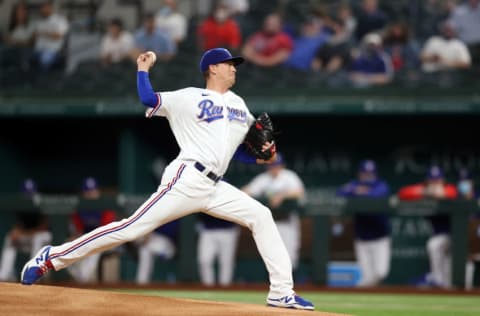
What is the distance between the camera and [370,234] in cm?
1210

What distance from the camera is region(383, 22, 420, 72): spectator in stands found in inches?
527

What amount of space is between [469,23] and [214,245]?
472 cm

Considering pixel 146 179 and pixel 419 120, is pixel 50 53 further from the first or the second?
pixel 419 120

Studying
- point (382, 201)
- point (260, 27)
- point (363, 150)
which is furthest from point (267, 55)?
point (382, 201)

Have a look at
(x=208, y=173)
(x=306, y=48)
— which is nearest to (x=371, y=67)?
(x=306, y=48)

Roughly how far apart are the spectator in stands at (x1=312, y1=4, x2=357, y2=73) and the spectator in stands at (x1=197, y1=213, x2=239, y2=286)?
2.82 meters

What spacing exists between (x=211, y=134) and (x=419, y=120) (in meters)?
8.36

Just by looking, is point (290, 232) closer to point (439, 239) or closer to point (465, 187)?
point (439, 239)

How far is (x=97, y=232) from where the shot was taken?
19.6 ft

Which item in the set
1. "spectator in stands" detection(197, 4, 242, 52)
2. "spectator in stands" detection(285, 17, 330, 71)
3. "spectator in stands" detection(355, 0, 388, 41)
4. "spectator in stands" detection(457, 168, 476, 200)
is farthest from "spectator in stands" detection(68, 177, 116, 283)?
"spectator in stands" detection(457, 168, 476, 200)

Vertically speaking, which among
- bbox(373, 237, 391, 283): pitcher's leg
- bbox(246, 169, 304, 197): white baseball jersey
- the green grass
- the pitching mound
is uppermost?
bbox(246, 169, 304, 197): white baseball jersey

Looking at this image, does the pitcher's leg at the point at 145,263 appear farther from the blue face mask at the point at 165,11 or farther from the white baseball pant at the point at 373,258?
the blue face mask at the point at 165,11

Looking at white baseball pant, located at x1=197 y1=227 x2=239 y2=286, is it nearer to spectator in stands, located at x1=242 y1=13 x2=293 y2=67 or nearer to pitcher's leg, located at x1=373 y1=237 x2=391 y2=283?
pitcher's leg, located at x1=373 y1=237 x2=391 y2=283

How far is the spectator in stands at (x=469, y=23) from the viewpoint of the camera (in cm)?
1321
